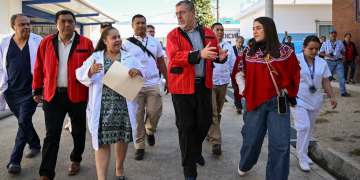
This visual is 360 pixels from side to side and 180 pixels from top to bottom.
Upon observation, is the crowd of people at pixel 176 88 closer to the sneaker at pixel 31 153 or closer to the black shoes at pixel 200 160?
the black shoes at pixel 200 160

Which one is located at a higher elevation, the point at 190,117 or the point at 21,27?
the point at 21,27

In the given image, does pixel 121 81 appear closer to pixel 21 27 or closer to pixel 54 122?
pixel 54 122

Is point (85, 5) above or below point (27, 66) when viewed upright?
above

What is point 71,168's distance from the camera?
16.2ft

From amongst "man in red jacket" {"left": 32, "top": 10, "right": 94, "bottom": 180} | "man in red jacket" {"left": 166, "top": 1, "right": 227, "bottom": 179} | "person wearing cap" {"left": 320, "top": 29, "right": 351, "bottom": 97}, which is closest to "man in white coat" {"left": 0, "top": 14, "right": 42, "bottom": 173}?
"man in red jacket" {"left": 32, "top": 10, "right": 94, "bottom": 180}

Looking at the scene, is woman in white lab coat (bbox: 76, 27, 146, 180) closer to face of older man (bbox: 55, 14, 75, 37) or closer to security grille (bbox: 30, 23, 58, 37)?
face of older man (bbox: 55, 14, 75, 37)

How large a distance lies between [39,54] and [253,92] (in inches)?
109

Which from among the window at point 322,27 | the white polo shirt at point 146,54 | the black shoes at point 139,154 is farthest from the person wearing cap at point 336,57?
the window at point 322,27

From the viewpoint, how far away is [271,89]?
4.01 meters

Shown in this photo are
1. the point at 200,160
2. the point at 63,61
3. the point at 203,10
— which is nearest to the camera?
the point at 63,61

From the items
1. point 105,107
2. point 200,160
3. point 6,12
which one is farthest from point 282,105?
point 6,12

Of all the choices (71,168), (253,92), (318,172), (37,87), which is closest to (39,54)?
(37,87)

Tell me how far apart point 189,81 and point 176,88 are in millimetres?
187

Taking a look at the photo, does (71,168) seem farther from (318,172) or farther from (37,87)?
(318,172)
